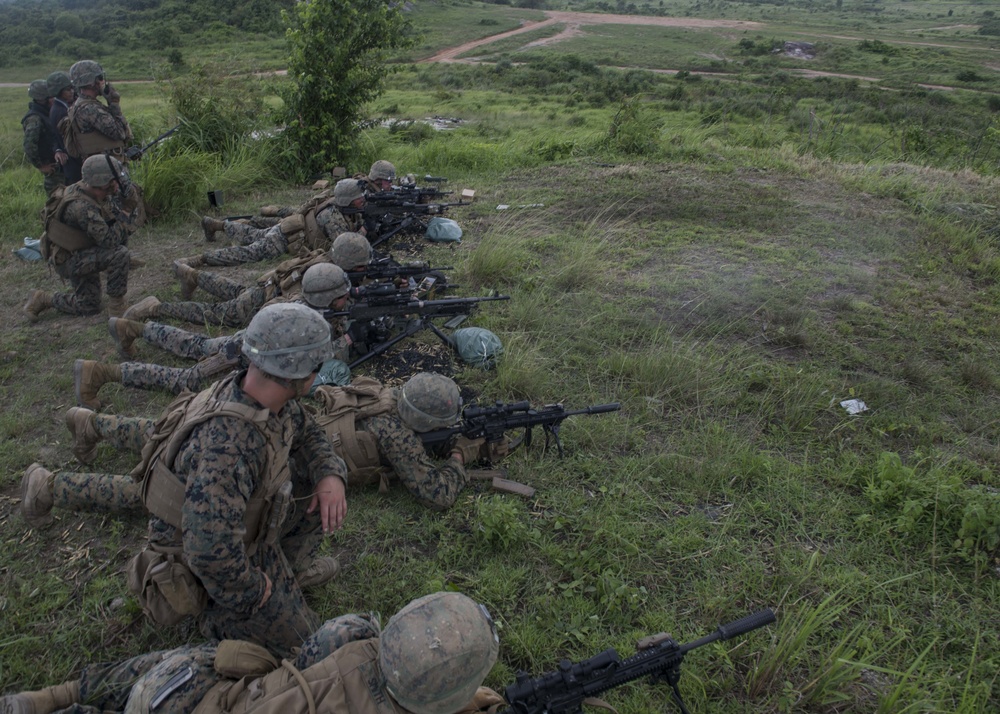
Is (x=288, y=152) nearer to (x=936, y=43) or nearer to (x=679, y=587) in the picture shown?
(x=679, y=587)

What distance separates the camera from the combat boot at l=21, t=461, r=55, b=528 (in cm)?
352

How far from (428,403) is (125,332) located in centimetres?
306

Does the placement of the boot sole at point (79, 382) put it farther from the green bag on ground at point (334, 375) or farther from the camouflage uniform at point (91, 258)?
the camouflage uniform at point (91, 258)

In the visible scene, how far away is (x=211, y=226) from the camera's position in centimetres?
783

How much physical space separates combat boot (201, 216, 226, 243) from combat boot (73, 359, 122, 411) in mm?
3637

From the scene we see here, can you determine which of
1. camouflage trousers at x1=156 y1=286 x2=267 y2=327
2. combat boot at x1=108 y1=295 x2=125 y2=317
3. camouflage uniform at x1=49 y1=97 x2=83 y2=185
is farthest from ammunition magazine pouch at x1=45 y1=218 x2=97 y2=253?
camouflage uniform at x1=49 y1=97 x2=83 y2=185

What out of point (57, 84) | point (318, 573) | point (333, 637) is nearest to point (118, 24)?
point (57, 84)

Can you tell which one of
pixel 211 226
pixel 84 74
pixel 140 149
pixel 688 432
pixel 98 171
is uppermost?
pixel 84 74

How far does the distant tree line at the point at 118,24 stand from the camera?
2538cm

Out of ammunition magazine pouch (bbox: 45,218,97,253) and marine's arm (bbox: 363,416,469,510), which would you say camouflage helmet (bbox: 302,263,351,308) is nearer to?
marine's arm (bbox: 363,416,469,510)

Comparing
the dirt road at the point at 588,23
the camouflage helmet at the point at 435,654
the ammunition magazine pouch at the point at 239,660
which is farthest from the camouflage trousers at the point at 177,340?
the dirt road at the point at 588,23

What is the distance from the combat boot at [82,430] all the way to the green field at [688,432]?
165 millimetres

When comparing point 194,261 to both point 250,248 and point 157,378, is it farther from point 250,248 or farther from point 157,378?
point 157,378

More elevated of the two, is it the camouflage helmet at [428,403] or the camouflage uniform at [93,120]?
the camouflage uniform at [93,120]
